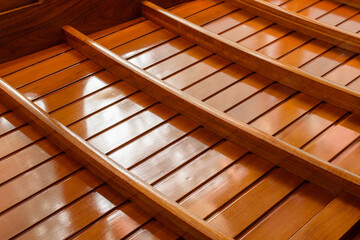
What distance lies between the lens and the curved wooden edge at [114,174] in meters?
1.82

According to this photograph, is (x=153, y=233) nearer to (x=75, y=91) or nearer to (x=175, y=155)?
(x=175, y=155)

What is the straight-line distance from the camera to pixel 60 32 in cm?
295

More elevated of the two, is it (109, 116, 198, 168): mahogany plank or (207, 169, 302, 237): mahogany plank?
(109, 116, 198, 168): mahogany plank

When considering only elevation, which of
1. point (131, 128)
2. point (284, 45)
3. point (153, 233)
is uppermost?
point (284, 45)

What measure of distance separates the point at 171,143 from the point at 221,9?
146 centimetres

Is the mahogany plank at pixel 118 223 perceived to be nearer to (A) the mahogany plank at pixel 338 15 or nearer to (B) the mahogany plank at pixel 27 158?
(B) the mahogany plank at pixel 27 158

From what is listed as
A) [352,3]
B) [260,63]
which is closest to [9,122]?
[260,63]

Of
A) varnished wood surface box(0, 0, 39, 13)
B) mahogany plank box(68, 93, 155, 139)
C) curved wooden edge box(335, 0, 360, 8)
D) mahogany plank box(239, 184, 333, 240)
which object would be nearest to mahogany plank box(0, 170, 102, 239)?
mahogany plank box(68, 93, 155, 139)

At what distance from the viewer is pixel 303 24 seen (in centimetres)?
308

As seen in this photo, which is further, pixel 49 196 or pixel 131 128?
pixel 131 128

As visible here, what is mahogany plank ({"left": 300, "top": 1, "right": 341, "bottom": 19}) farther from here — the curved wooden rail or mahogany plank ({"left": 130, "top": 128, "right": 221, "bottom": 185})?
mahogany plank ({"left": 130, "top": 128, "right": 221, "bottom": 185})

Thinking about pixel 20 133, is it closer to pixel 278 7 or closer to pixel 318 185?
pixel 318 185

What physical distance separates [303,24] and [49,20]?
5.62ft

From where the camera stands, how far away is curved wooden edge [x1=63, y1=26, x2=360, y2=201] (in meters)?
2.02
